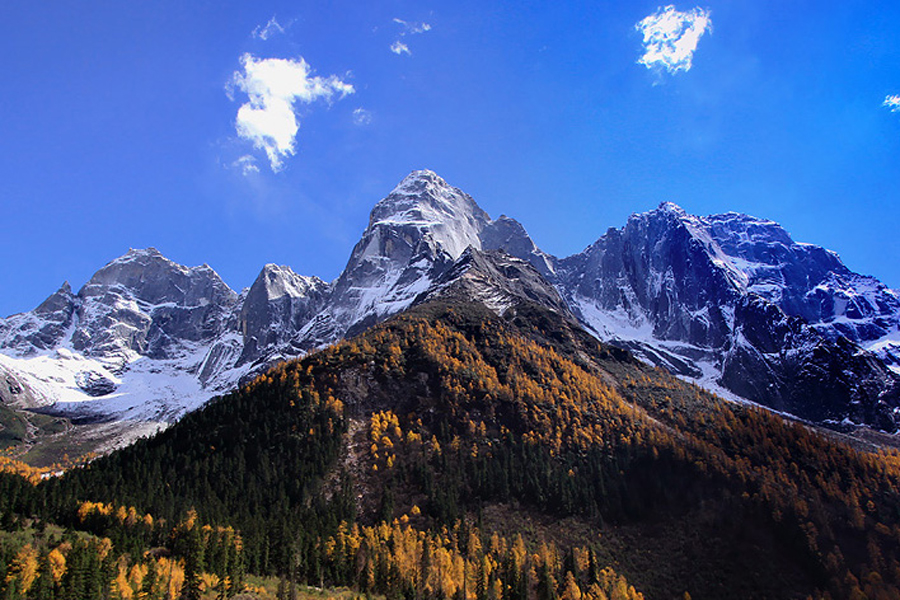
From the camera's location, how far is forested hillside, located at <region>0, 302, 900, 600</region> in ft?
314

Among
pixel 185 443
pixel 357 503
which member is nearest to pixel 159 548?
pixel 357 503

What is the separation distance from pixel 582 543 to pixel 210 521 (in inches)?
3028

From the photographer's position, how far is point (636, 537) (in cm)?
12256

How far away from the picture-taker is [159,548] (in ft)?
307

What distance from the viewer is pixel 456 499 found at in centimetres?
12900

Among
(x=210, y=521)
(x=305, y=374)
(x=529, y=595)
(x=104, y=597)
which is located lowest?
(x=529, y=595)

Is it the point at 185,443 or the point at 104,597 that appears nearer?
the point at 104,597

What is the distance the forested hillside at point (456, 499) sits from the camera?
95.8 meters

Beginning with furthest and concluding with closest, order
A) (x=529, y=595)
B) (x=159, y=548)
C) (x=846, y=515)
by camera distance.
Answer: (x=846, y=515)
(x=529, y=595)
(x=159, y=548)

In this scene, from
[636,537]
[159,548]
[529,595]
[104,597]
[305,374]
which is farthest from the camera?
[305,374]

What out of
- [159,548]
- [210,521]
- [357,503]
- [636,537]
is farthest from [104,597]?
[636,537]

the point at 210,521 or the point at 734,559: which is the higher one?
the point at 210,521

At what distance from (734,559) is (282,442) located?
354 ft

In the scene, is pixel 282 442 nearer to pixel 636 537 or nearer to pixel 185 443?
pixel 185 443
